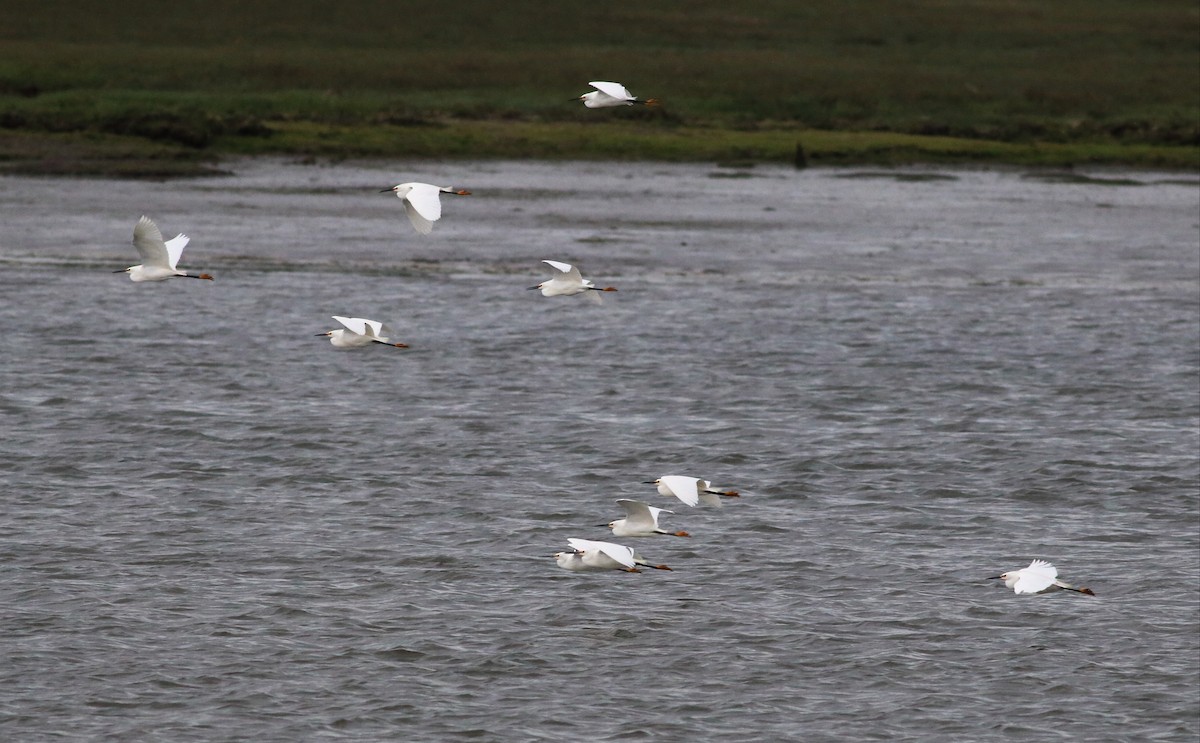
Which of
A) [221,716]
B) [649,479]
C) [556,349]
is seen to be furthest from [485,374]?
[221,716]

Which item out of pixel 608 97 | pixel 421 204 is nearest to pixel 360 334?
pixel 421 204

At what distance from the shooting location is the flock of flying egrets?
45.6ft

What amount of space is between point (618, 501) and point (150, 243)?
18.9 ft

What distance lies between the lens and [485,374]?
Result: 25234 mm

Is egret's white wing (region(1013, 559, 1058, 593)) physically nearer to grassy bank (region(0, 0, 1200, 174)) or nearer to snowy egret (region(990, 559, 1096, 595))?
snowy egret (region(990, 559, 1096, 595))

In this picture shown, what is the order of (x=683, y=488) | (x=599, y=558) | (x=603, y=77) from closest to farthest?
(x=683, y=488) → (x=599, y=558) → (x=603, y=77)

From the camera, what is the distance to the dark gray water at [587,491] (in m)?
13.7

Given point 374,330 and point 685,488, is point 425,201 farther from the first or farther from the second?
point 685,488

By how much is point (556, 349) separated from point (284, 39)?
6357 cm

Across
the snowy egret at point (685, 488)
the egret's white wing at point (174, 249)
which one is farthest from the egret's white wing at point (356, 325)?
the snowy egret at point (685, 488)

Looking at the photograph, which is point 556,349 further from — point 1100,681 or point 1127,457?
point 1100,681

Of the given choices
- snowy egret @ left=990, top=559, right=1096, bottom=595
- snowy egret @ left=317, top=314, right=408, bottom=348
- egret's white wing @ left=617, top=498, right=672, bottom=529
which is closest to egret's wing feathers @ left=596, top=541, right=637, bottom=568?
egret's white wing @ left=617, top=498, right=672, bottom=529

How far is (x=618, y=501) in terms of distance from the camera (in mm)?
12555

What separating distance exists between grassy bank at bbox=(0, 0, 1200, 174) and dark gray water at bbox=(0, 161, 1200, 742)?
64.6ft
